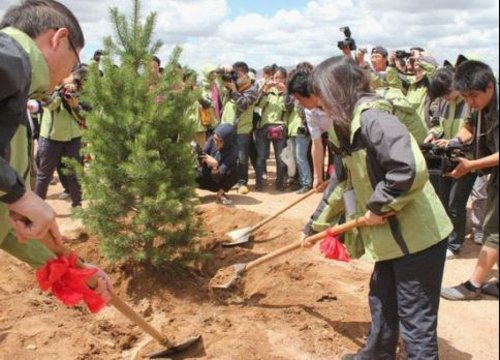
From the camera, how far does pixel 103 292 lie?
9.12 ft

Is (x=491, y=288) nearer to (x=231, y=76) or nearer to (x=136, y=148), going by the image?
(x=136, y=148)

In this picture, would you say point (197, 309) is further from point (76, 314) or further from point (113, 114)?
point (113, 114)

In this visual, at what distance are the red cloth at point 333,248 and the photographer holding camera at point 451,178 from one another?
8.13ft

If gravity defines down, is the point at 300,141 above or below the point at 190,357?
above

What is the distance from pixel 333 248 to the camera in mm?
3279

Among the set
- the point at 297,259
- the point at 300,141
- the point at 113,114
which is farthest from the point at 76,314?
the point at 300,141

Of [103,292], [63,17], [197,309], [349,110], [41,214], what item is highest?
[63,17]

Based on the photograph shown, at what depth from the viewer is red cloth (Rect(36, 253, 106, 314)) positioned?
2531 millimetres

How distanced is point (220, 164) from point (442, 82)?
3.65m

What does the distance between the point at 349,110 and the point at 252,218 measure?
4.16 metres

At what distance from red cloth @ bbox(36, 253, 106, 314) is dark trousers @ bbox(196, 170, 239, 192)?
5.30m

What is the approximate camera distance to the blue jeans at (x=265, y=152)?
29.3 ft

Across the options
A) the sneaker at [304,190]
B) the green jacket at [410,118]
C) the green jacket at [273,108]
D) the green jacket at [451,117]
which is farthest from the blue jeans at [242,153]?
the green jacket at [451,117]

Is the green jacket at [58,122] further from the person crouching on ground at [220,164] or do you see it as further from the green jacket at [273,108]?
the green jacket at [273,108]
